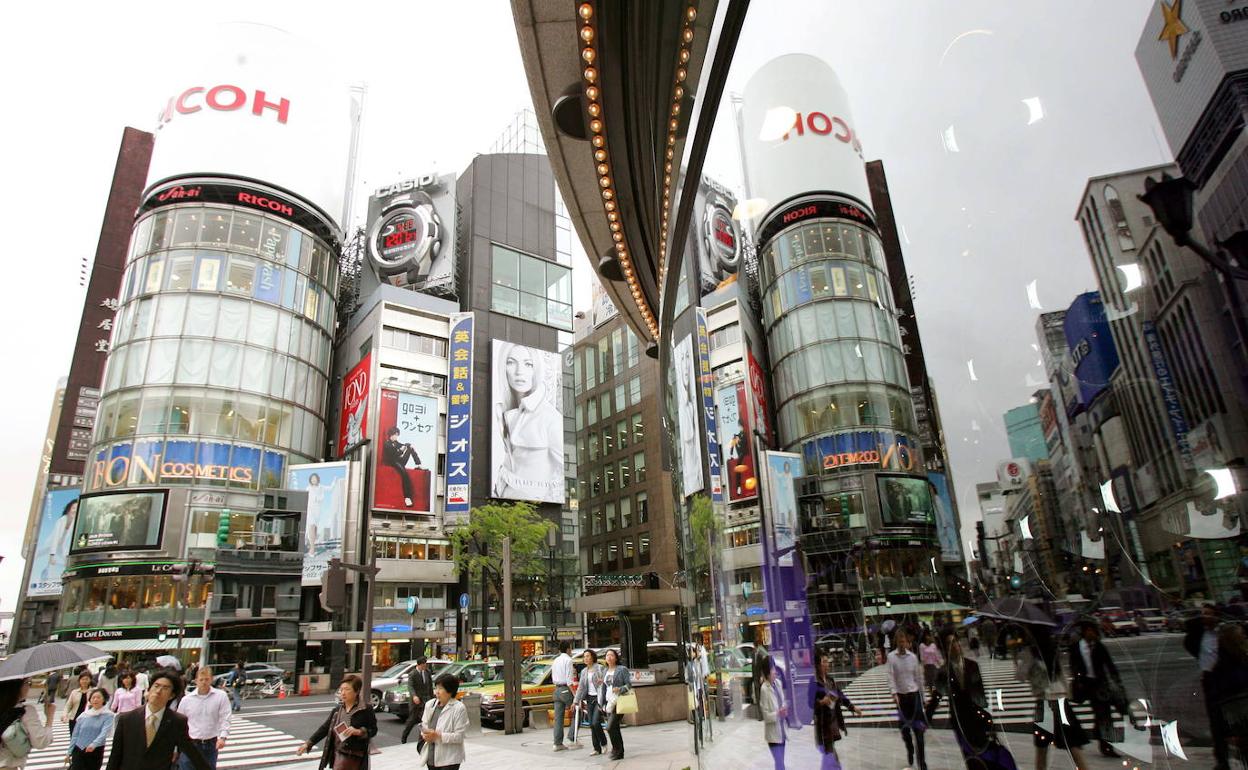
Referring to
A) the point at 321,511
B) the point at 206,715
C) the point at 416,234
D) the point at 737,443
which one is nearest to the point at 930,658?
the point at 737,443

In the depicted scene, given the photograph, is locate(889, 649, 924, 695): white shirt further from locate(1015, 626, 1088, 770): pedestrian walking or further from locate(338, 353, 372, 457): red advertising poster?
locate(338, 353, 372, 457): red advertising poster

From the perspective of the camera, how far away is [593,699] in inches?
459

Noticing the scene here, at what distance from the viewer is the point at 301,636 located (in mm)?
41844

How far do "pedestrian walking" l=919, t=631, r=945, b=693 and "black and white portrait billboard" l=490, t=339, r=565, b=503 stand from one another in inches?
2010

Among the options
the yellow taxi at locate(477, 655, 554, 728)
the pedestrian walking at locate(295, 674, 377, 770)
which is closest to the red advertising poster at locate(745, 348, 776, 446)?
the pedestrian walking at locate(295, 674, 377, 770)

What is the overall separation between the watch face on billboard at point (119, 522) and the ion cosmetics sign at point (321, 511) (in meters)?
7.23

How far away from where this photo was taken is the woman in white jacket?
6.33m

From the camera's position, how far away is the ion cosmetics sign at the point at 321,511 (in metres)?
42.5

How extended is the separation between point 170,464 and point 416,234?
23700mm

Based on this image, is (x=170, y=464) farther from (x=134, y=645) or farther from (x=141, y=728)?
(x=141, y=728)

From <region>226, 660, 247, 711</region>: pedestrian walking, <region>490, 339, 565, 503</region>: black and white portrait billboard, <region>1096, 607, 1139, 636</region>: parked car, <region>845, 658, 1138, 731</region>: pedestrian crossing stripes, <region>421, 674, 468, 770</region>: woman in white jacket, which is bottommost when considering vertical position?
<region>226, 660, 247, 711</region>: pedestrian walking

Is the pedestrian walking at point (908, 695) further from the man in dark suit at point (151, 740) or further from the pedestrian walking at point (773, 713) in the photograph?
the man in dark suit at point (151, 740)

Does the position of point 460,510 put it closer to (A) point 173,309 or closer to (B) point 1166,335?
(A) point 173,309

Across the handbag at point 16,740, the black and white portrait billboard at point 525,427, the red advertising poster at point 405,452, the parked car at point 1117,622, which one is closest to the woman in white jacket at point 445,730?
the handbag at point 16,740
